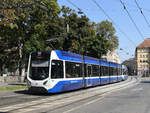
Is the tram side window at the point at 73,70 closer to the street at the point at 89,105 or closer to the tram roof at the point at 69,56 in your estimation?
the tram roof at the point at 69,56

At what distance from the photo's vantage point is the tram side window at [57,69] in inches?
600

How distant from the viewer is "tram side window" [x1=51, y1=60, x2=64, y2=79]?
1525 cm

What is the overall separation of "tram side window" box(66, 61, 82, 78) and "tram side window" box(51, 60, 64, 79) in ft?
3.00

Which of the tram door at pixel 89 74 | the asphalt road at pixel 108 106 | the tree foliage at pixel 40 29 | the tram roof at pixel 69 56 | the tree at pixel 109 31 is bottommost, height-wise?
the asphalt road at pixel 108 106

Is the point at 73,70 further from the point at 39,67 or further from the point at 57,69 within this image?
the point at 39,67

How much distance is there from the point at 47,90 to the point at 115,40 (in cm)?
5131

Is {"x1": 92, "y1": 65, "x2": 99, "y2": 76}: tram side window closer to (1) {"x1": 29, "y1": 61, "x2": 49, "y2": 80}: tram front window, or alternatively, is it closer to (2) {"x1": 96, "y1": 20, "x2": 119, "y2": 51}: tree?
(1) {"x1": 29, "y1": 61, "x2": 49, "y2": 80}: tram front window

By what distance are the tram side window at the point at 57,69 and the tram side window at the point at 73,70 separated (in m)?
0.91

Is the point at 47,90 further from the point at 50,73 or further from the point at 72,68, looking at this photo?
the point at 72,68

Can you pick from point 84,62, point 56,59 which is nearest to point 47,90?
point 56,59

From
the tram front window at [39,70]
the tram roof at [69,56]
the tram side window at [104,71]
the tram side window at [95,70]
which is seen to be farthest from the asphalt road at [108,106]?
the tram side window at [104,71]

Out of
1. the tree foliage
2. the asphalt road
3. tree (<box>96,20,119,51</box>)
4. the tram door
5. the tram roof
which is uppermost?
tree (<box>96,20,119,51</box>)

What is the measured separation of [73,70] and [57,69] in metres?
2.58

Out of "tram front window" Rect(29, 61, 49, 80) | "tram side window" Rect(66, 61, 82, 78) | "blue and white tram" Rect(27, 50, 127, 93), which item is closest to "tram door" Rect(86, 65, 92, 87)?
"blue and white tram" Rect(27, 50, 127, 93)
